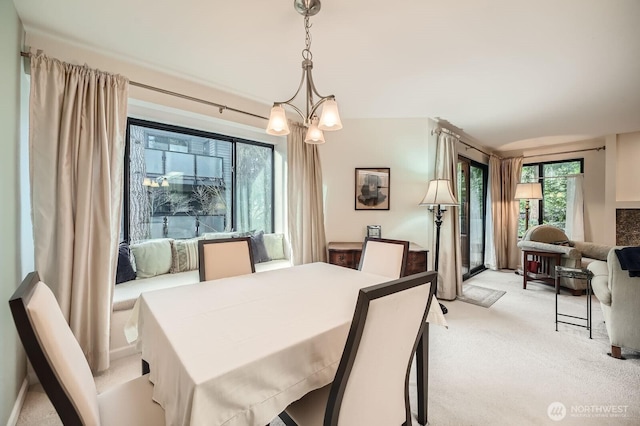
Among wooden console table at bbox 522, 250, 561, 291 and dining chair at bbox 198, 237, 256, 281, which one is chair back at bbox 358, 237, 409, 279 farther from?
wooden console table at bbox 522, 250, 561, 291

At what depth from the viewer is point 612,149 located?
4277 millimetres

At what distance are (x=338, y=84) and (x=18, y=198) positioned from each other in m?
2.63

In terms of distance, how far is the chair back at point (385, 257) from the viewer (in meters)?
2.10

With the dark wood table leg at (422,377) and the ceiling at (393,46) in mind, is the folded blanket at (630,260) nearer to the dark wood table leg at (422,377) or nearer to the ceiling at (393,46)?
the ceiling at (393,46)

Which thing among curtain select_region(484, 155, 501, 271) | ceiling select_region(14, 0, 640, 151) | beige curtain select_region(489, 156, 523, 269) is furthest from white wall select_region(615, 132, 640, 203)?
curtain select_region(484, 155, 501, 271)

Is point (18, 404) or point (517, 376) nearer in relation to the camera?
point (18, 404)

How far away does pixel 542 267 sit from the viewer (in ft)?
14.0

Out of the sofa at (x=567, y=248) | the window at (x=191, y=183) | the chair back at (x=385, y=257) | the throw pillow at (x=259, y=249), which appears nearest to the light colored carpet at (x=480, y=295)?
the sofa at (x=567, y=248)

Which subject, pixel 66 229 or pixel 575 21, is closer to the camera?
pixel 575 21

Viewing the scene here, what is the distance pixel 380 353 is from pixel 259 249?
266 cm

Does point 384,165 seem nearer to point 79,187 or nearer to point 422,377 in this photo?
point 422,377

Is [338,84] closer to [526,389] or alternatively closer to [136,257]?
[136,257]

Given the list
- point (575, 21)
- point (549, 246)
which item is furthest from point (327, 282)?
point (549, 246)

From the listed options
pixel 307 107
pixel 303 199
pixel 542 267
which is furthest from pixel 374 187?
pixel 542 267
